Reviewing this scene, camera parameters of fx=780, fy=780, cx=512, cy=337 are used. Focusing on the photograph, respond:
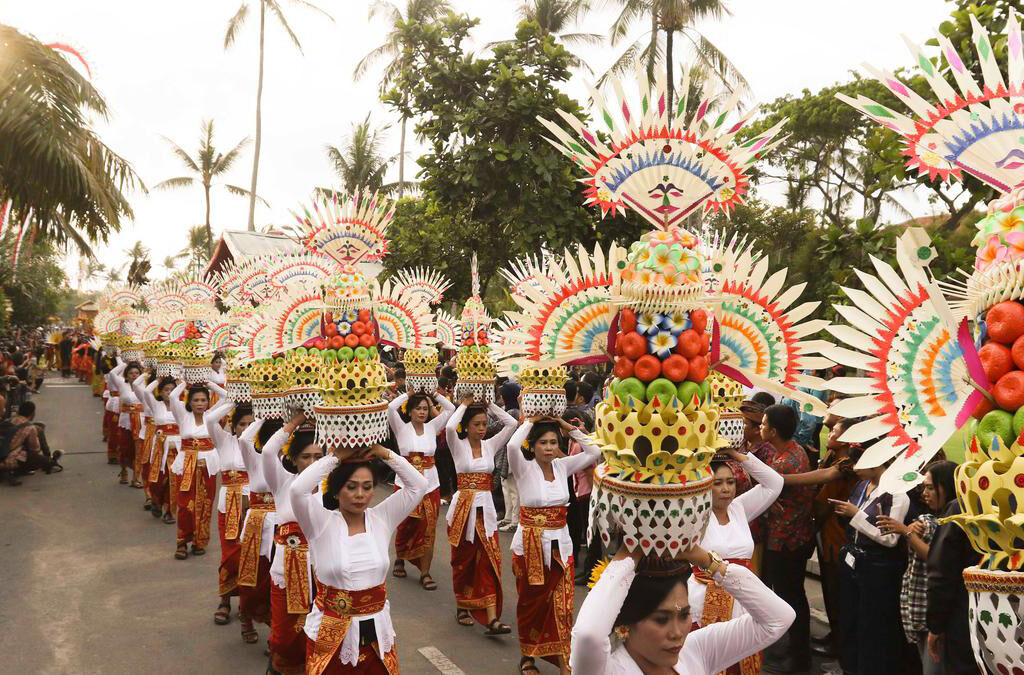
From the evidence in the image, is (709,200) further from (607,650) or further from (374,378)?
(374,378)

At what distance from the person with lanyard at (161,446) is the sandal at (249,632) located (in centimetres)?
351

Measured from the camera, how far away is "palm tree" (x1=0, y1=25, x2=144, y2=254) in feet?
23.6

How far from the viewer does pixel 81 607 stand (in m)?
6.67

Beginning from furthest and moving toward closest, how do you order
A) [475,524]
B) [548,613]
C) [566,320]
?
[475,524] < [548,613] < [566,320]

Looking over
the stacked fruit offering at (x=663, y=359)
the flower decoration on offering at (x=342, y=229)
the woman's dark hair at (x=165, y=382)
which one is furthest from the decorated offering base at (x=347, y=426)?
the woman's dark hair at (x=165, y=382)

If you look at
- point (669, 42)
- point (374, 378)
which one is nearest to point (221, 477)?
point (374, 378)

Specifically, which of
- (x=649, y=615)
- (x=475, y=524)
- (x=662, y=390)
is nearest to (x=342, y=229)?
(x=475, y=524)

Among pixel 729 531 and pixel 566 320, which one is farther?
pixel 729 531

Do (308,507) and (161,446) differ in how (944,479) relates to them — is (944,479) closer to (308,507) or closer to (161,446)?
(308,507)

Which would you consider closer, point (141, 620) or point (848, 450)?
point (848, 450)

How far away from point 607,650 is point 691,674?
0.47 metres

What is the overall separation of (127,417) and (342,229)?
323 inches

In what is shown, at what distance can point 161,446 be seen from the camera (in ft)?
31.6

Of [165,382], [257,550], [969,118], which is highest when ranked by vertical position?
[969,118]
